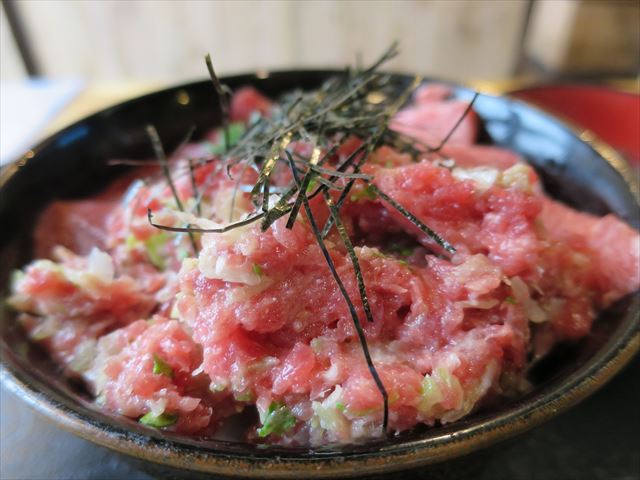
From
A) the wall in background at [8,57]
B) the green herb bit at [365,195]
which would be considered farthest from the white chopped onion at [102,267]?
the wall in background at [8,57]

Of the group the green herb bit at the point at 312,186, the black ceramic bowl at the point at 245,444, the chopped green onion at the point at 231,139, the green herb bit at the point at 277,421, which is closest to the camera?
the black ceramic bowl at the point at 245,444

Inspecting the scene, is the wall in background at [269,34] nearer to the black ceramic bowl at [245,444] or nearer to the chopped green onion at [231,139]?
the black ceramic bowl at [245,444]

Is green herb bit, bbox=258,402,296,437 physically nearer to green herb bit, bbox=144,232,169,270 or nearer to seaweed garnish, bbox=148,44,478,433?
seaweed garnish, bbox=148,44,478,433

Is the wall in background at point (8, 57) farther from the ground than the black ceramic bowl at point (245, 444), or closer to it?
closer to it

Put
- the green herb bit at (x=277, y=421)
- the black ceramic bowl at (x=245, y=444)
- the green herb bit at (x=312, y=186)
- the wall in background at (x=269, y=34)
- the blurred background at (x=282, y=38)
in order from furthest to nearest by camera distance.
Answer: the wall in background at (x=269, y=34), the blurred background at (x=282, y=38), the green herb bit at (x=312, y=186), the green herb bit at (x=277, y=421), the black ceramic bowl at (x=245, y=444)

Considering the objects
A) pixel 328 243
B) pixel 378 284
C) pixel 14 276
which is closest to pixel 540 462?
pixel 378 284

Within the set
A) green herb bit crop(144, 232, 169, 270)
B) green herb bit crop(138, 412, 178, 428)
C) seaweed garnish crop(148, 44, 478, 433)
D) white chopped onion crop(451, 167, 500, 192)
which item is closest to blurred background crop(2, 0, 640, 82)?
seaweed garnish crop(148, 44, 478, 433)

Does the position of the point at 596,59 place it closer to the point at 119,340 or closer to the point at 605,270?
the point at 605,270

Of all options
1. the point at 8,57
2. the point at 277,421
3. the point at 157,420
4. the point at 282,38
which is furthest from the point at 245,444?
the point at 8,57
